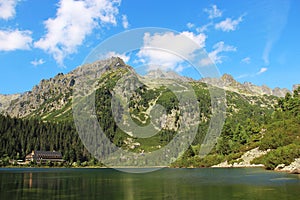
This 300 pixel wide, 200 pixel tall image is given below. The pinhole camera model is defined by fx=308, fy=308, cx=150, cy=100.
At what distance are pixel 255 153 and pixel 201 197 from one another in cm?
8307

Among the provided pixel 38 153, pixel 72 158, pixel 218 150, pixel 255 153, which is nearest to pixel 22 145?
pixel 38 153

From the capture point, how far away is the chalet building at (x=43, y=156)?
18575cm

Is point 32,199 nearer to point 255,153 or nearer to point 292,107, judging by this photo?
point 255,153

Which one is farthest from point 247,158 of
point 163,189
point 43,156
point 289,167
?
point 43,156

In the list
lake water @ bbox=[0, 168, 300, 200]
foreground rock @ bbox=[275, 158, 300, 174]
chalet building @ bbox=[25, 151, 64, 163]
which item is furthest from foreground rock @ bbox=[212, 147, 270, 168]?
chalet building @ bbox=[25, 151, 64, 163]

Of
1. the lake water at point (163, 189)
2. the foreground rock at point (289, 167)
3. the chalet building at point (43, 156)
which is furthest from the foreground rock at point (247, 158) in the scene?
the chalet building at point (43, 156)

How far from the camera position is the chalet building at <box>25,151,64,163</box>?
186m

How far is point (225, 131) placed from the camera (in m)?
143

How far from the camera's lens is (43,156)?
190 metres

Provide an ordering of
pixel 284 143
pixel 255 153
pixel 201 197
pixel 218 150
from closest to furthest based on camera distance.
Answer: pixel 201 197 → pixel 284 143 → pixel 255 153 → pixel 218 150

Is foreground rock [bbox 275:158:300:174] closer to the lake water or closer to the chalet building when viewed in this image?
the lake water

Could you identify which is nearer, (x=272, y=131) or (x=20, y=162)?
(x=272, y=131)

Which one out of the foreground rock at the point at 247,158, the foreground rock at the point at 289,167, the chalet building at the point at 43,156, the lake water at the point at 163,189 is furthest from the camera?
the chalet building at the point at 43,156

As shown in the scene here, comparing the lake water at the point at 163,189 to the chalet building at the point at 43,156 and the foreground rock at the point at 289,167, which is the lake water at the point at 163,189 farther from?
the chalet building at the point at 43,156
